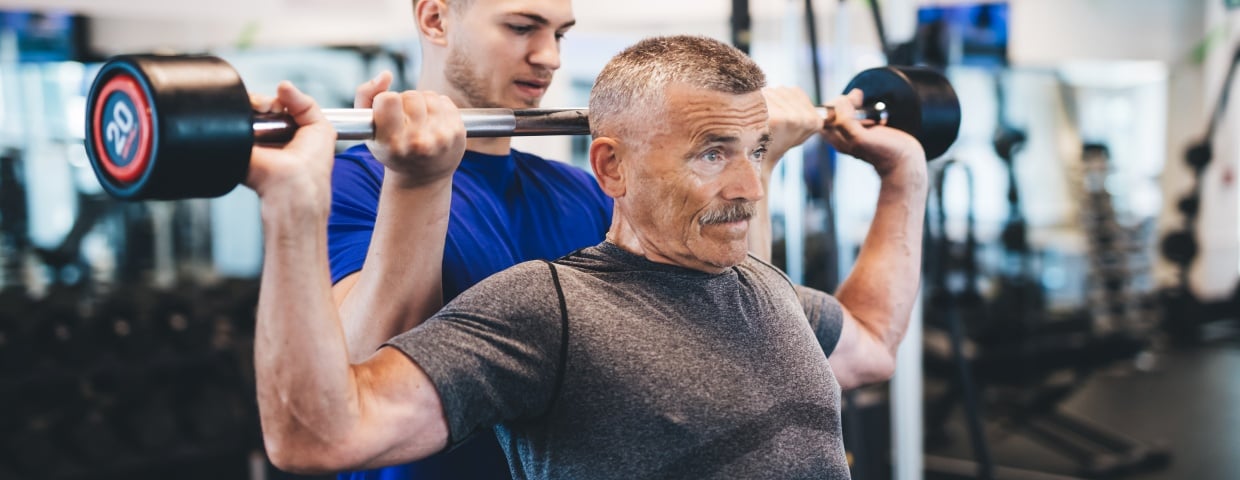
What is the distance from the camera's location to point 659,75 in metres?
1.16

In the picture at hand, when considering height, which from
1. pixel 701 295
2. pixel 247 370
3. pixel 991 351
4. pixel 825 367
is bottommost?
pixel 991 351

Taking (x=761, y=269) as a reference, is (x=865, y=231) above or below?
below

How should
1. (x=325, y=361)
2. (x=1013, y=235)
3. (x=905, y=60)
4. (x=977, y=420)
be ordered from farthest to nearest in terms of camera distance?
(x=1013, y=235) < (x=977, y=420) < (x=905, y=60) < (x=325, y=361)

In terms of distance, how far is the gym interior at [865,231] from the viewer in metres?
3.43

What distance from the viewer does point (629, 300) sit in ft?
3.82

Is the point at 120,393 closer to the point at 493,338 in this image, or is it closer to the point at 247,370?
the point at 247,370

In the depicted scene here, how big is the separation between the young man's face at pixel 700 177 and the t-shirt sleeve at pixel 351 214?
14.5 inches

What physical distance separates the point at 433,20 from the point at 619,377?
28.1 inches

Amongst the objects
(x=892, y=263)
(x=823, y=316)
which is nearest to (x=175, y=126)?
(x=823, y=316)

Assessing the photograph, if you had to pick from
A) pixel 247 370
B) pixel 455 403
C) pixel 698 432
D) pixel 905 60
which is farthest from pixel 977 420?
pixel 247 370

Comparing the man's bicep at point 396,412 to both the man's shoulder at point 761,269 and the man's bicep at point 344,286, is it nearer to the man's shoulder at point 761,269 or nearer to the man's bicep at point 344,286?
the man's bicep at point 344,286

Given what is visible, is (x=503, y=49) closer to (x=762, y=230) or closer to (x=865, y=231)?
(x=762, y=230)

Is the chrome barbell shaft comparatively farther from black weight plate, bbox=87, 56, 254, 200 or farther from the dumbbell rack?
the dumbbell rack

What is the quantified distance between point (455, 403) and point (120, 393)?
348 cm
